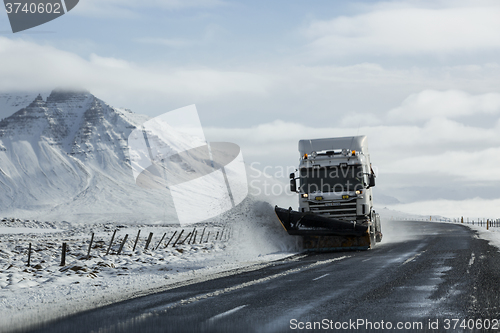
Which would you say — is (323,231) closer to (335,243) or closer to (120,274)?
(335,243)

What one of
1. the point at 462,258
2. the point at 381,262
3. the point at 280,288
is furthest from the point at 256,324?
the point at 462,258

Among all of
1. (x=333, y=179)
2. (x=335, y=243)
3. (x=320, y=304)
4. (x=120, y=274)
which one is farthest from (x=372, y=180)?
(x=320, y=304)

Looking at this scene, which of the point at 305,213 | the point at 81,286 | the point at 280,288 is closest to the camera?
the point at 280,288

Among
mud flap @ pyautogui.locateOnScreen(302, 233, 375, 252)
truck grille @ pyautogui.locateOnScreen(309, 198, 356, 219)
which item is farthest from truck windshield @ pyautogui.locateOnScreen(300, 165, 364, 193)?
mud flap @ pyautogui.locateOnScreen(302, 233, 375, 252)

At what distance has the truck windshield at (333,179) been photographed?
2116 cm

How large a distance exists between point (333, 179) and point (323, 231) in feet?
7.07

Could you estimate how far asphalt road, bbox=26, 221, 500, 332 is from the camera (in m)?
7.43

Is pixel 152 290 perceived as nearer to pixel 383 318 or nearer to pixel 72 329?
pixel 72 329

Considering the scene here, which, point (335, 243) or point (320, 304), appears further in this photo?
point (335, 243)

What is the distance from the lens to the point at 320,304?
355 inches

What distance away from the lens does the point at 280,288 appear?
36.9ft

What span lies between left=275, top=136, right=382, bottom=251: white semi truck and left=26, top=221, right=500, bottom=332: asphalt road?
21.4 feet

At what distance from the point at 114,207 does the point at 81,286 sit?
581 ft

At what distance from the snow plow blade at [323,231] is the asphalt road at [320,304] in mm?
6297
